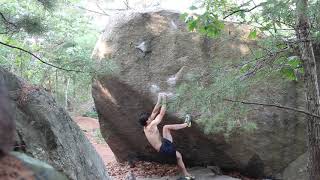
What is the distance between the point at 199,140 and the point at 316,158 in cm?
331

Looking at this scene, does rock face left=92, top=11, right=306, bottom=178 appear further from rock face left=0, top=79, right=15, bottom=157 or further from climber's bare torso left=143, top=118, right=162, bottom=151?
rock face left=0, top=79, right=15, bottom=157

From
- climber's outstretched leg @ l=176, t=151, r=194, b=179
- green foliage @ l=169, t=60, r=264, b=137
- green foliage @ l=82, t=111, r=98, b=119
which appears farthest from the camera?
green foliage @ l=82, t=111, r=98, b=119

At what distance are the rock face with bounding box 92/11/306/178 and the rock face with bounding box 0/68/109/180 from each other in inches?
104

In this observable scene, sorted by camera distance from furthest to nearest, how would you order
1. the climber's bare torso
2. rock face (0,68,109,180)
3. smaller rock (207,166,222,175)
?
smaller rock (207,166,222,175), the climber's bare torso, rock face (0,68,109,180)

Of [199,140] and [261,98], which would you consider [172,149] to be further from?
[261,98]

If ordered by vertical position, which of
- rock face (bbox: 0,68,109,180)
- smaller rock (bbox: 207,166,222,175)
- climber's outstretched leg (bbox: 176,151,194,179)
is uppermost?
rock face (bbox: 0,68,109,180)

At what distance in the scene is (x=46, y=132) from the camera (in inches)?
176

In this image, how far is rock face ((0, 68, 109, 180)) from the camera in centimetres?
421

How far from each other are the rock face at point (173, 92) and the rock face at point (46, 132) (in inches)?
104

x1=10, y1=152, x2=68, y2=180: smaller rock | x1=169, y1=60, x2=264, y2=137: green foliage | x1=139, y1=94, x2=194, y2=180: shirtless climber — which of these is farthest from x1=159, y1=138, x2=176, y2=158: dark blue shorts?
x1=10, y1=152, x2=68, y2=180: smaller rock

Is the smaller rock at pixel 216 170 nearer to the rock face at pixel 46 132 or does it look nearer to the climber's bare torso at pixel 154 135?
the climber's bare torso at pixel 154 135

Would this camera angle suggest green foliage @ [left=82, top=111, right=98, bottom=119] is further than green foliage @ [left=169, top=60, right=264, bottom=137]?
Yes

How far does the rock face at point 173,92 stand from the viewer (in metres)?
7.54

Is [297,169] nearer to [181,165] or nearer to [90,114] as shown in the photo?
[181,165]
